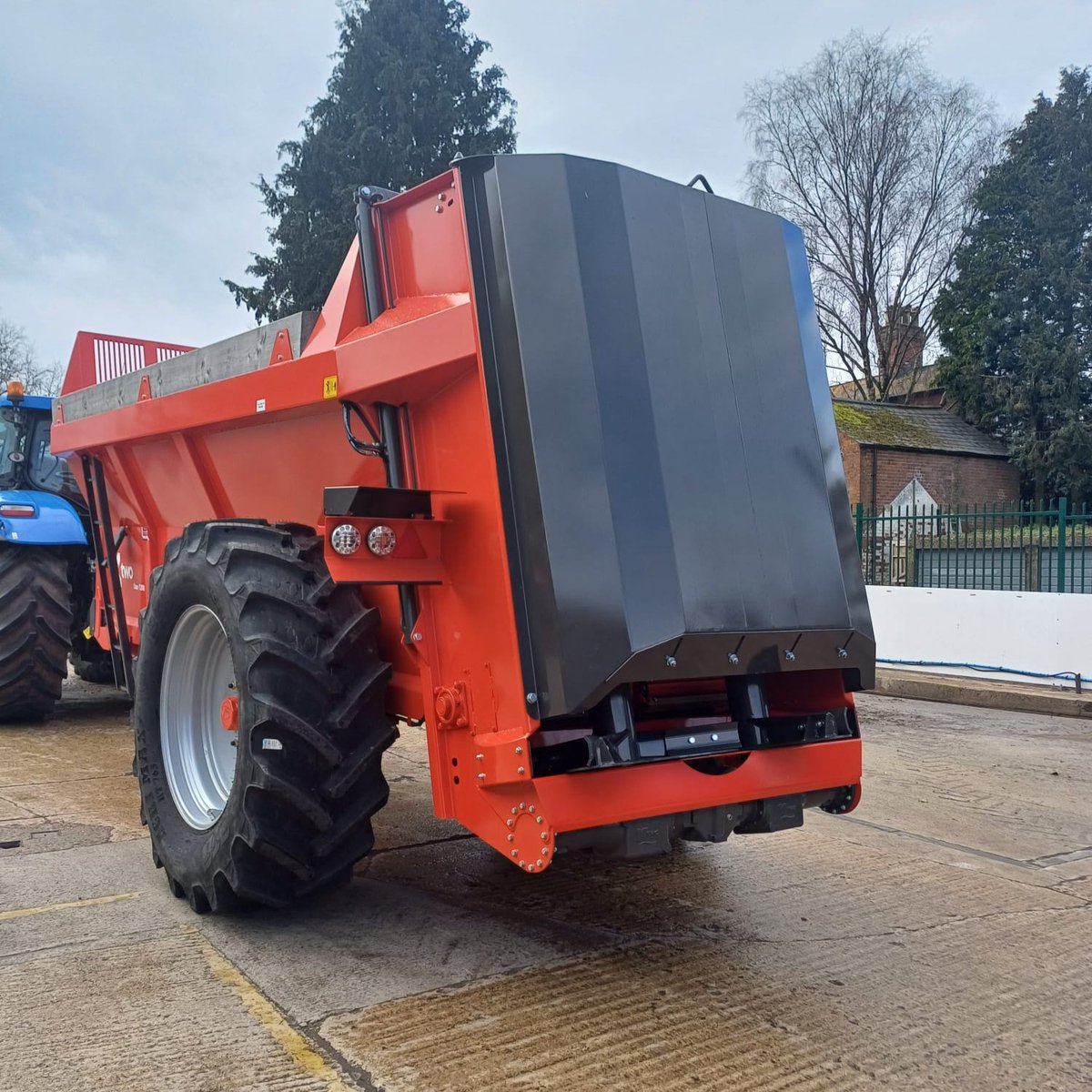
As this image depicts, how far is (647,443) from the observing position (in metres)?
3.26

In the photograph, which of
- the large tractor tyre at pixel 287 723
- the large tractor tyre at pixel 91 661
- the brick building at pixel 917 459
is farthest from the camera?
the brick building at pixel 917 459

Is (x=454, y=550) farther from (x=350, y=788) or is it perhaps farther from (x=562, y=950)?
(x=562, y=950)

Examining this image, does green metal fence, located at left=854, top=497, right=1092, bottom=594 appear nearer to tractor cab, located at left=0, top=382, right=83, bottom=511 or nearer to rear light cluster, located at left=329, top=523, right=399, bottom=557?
tractor cab, located at left=0, top=382, right=83, bottom=511

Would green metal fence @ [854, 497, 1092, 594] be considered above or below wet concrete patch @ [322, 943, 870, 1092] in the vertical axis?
above

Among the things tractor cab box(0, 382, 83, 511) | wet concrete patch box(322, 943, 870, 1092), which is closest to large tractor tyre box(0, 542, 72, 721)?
tractor cab box(0, 382, 83, 511)

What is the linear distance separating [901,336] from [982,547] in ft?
74.6

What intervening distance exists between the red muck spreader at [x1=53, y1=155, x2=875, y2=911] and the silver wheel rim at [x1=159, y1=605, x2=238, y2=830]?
29cm

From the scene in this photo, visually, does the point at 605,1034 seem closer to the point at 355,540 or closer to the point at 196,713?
the point at 355,540

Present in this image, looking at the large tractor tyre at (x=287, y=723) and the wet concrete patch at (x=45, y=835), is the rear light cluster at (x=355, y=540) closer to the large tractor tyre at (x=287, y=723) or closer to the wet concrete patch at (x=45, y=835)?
the large tractor tyre at (x=287, y=723)

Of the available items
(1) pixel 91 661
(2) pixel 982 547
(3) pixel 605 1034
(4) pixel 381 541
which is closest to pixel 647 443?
(4) pixel 381 541

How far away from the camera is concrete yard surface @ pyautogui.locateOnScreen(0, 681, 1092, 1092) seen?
2.84m

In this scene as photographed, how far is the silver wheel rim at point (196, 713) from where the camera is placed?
432 centimetres

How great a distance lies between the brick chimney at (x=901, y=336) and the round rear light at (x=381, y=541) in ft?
102

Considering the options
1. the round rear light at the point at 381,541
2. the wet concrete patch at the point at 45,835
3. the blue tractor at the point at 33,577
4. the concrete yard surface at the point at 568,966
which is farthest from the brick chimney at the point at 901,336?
the round rear light at the point at 381,541
